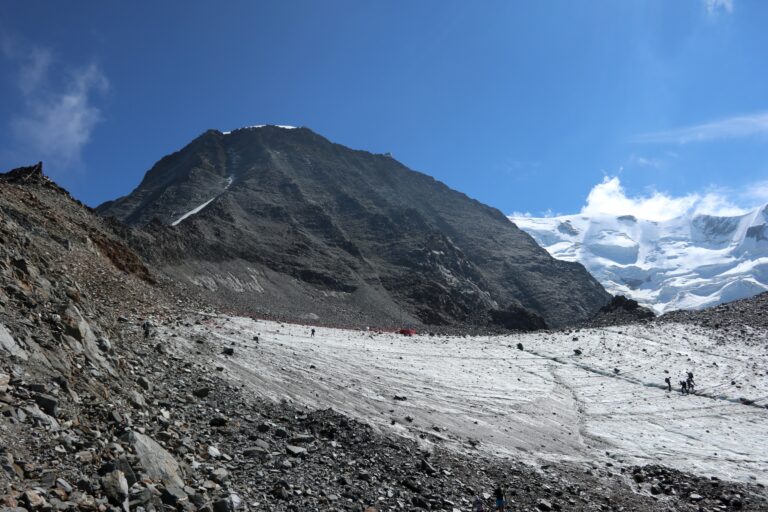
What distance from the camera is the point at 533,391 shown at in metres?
32.3

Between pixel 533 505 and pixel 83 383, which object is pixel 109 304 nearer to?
pixel 83 383

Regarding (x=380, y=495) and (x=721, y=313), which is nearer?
(x=380, y=495)

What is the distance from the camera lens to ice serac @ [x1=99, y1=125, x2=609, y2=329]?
224ft

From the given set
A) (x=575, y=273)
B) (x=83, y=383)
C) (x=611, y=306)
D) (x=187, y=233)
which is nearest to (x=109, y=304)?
(x=83, y=383)

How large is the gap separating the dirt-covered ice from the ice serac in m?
24.3

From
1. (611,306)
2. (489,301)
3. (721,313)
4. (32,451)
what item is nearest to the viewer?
(32,451)

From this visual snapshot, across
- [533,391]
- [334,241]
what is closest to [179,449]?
[533,391]

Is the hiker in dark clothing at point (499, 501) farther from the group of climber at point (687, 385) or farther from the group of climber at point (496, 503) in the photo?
the group of climber at point (687, 385)

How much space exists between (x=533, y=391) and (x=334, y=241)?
7257 centimetres

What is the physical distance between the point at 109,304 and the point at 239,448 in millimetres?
14083

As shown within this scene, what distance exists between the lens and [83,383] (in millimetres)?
11398

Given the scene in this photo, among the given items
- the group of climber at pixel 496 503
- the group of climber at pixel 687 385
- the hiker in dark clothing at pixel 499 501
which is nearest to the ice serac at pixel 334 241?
the group of climber at pixel 687 385

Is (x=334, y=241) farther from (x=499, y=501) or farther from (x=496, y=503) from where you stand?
(x=499, y=501)

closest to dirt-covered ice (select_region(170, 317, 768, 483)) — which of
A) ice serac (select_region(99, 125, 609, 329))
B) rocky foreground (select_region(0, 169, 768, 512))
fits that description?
rocky foreground (select_region(0, 169, 768, 512))
